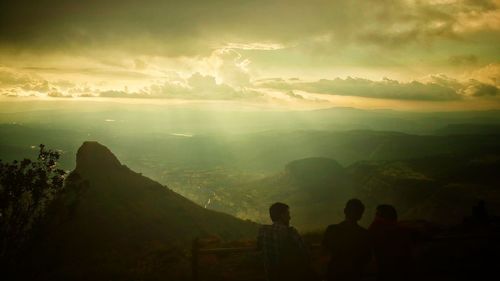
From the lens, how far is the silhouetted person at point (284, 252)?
24.8ft

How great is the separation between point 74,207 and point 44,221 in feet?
3.19

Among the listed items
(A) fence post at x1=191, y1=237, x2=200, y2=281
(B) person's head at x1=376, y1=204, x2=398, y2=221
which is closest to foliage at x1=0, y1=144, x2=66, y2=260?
(A) fence post at x1=191, y1=237, x2=200, y2=281

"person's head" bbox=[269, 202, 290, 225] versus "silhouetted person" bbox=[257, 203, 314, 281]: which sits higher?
"person's head" bbox=[269, 202, 290, 225]

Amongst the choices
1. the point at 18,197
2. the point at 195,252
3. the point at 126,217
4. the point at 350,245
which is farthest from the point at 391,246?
the point at 126,217

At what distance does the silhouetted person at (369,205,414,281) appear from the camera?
7.65 m

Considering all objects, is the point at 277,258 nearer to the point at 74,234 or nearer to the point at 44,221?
the point at 44,221

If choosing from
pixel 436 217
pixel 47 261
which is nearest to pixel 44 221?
A: pixel 47 261

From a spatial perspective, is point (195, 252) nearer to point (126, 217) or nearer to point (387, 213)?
point (387, 213)

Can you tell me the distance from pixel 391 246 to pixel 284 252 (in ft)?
7.24

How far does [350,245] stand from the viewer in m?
7.41

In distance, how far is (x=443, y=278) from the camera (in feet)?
39.8

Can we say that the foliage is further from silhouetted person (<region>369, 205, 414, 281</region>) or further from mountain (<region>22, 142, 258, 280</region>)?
mountain (<region>22, 142, 258, 280</region>)

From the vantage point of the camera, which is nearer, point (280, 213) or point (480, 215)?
point (280, 213)

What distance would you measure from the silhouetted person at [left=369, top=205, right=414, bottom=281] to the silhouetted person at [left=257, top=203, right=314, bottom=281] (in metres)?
1.49
